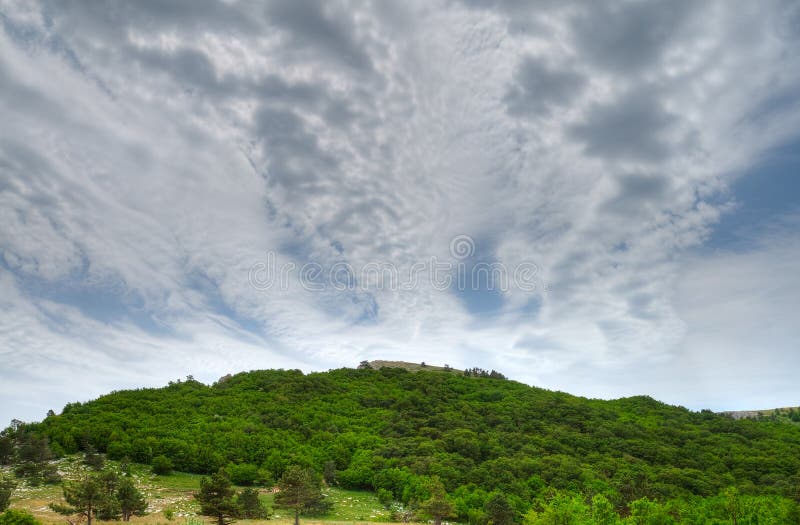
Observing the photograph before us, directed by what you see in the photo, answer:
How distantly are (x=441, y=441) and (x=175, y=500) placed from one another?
156 ft

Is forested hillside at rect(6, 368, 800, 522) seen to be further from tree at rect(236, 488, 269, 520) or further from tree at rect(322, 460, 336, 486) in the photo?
tree at rect(236, 488, 269, 520)

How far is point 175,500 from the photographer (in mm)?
55594

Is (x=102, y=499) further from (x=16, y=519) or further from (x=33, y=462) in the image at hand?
(x=33, y=462)

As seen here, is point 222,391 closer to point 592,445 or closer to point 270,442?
point 270,442

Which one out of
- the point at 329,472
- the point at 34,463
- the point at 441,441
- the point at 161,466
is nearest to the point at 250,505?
the point at 161,466

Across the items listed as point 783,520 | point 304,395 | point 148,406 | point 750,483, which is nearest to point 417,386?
point 304,395

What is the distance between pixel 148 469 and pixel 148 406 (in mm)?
27540

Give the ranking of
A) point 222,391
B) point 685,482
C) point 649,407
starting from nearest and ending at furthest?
1. point 685,482
2. point 222,391
3. point 649,407

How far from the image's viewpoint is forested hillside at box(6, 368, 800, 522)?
234ft

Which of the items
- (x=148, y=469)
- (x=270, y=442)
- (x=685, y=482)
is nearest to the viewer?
(x=148, y=469)

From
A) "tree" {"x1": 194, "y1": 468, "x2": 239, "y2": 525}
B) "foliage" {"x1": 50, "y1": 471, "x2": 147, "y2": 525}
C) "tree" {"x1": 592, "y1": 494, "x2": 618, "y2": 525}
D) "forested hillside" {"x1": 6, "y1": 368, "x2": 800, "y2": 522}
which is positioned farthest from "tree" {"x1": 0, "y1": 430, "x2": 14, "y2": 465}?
"tree" {"x1": 592, "y1": 494, "x2": 618, "y2": 525}

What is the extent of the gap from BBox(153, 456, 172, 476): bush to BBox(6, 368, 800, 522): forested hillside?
66 centimetres

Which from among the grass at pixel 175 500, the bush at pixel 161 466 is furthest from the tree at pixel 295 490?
the bush at pixel 161 466

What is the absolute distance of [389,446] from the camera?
84.2 metres
